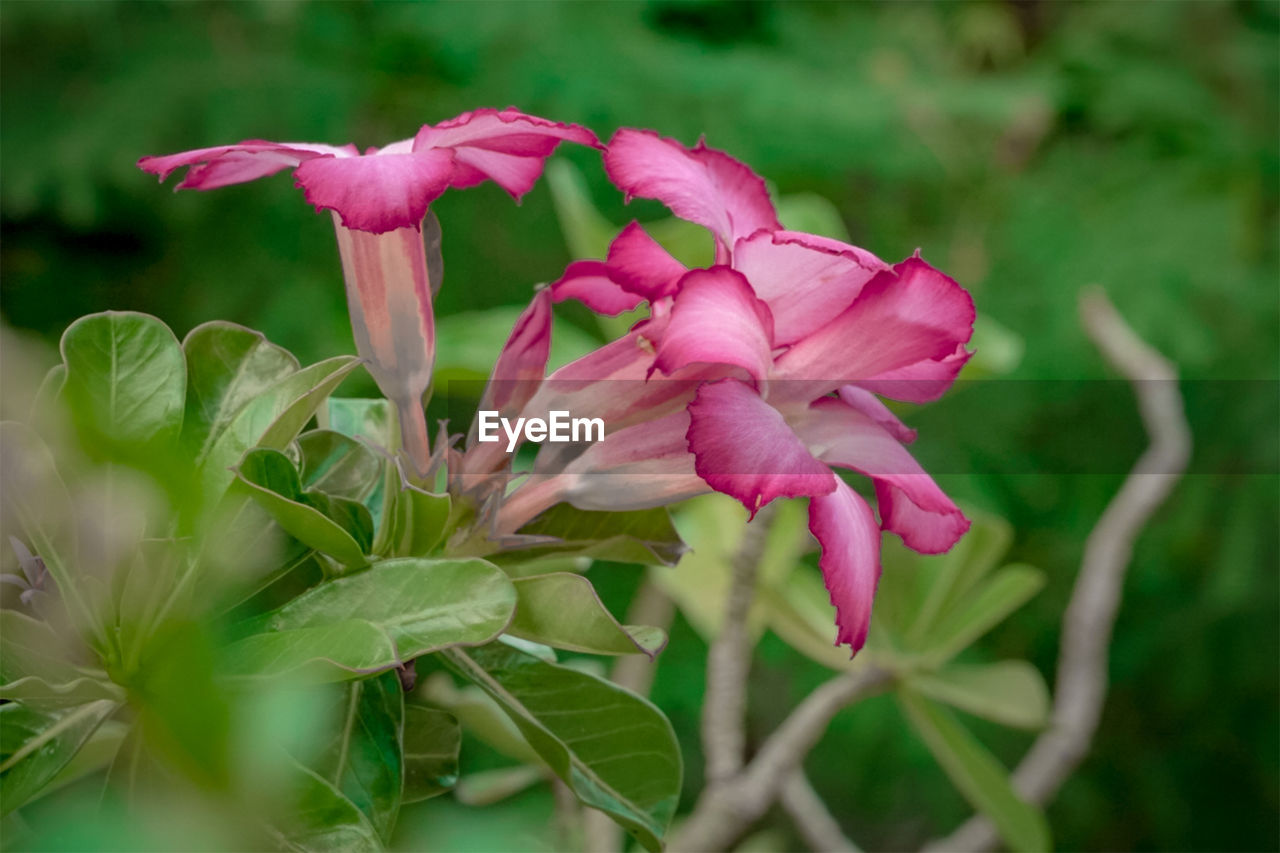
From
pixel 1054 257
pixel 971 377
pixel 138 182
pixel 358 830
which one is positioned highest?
pixel 358 830

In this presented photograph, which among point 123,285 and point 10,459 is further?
point 123,285

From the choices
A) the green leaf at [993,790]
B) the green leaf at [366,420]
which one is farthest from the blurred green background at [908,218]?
the green leaf at [366,420]

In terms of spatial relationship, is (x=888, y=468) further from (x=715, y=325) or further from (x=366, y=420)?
(x=366, y=420)

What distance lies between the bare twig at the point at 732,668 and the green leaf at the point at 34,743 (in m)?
0.37

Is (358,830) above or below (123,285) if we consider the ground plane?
above

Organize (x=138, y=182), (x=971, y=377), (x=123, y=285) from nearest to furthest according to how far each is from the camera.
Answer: (x=971, y=377), (x=138, y=182), (x=123, y=285)

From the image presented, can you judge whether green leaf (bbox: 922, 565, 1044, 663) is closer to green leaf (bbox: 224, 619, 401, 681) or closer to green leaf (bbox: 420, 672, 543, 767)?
green leaf (bbox: 420, 672, 543, 767)

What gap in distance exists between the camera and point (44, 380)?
270 millimetres

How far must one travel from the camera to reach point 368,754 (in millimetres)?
265

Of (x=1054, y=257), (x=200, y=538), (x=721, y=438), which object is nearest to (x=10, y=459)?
(x=200, y=538)

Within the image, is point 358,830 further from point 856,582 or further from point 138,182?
point 138,182

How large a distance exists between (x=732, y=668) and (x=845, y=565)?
1.22 ft

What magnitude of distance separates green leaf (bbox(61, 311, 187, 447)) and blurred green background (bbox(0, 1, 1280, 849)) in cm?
119

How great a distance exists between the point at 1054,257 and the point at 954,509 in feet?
5.52
